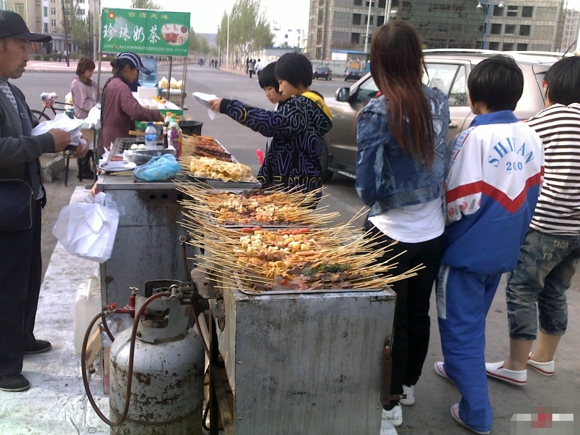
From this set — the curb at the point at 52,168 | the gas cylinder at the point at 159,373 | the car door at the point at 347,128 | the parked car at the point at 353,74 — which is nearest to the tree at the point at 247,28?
the parked car at the point at 353,74

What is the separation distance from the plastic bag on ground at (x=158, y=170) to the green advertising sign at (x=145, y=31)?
5786 mm

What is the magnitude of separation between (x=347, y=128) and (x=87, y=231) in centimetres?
542

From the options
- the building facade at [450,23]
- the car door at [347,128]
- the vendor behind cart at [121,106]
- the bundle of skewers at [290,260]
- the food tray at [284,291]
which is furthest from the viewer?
the building facade at [450,23]

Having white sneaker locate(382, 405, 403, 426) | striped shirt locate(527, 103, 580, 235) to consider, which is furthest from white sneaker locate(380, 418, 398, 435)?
striped shirt locate(527, 103, 580, 235)

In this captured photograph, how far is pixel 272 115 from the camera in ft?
11.3

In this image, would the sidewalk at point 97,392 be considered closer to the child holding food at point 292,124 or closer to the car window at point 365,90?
the child holding food at point 292,124

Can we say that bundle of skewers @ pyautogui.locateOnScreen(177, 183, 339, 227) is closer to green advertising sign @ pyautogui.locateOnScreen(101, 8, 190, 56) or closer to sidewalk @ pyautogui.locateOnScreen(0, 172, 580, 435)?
sidewalk @ pyautogui.locateOnScreen(0, 172, 580, 435)

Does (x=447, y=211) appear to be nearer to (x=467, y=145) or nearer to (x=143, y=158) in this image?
(x=467, y=145)

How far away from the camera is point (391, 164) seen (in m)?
2.57

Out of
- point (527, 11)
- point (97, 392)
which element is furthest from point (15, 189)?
point (527, 11)

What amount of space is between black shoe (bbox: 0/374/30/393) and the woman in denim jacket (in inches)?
75.8

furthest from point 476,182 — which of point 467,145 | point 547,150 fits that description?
point 547,150

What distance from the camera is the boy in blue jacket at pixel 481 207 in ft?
8.50

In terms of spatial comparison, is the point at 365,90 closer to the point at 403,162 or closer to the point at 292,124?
the point at 292,124
